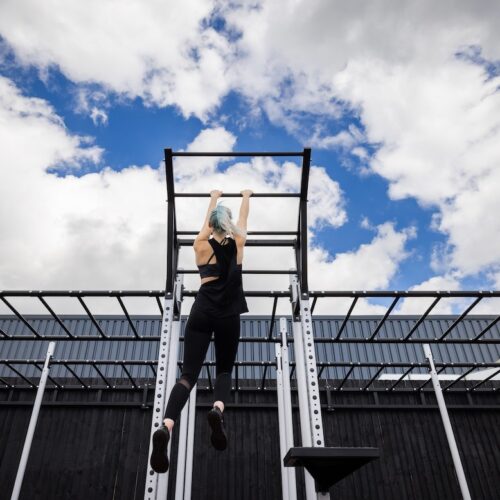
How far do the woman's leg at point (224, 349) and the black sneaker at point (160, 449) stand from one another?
382 mm

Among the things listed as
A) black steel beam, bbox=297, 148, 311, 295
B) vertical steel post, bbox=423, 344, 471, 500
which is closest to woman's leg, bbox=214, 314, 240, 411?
black steel beam, bbox=297, 148, 311, 295

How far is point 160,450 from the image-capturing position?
6.28 ft

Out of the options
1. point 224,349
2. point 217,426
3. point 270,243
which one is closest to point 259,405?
point 270,243

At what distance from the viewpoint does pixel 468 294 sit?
4.79m

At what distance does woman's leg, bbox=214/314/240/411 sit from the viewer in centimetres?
224

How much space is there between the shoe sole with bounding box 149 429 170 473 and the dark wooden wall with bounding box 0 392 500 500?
5792 mm

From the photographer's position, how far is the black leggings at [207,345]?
2213mm

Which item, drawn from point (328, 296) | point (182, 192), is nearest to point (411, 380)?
point (328, 296)

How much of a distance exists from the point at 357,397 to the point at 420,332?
7.15 m

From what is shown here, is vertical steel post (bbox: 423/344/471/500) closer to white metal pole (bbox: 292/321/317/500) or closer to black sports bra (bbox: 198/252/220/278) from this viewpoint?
white metal pole (bbox: 292/321/317/500)

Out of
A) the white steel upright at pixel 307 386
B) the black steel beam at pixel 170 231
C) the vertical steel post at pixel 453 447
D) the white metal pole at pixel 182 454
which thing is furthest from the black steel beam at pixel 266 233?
the vertical steel post at pixel 453 447

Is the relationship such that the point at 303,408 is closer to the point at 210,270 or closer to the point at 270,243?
the point at 210,270

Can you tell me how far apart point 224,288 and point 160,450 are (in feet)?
2.95

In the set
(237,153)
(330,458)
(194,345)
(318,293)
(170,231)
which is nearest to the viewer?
(330,458)
